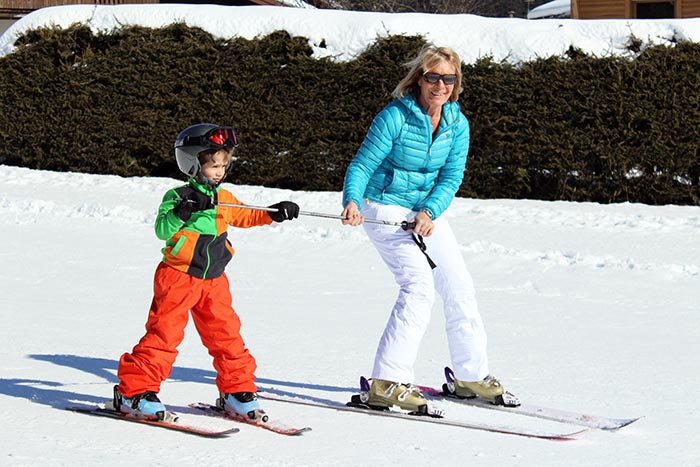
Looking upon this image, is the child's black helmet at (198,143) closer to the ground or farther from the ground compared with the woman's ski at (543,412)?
farther from the ground

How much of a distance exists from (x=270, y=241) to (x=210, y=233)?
21.3 ft

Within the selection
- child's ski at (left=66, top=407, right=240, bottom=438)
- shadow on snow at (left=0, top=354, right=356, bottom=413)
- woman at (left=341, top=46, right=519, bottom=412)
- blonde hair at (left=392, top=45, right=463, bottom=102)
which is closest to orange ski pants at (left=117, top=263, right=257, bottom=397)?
child's ski at (left=66, top=407, right=240, bottom=438)

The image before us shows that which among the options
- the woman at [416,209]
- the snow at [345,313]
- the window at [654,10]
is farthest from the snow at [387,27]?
the window at [654,10]

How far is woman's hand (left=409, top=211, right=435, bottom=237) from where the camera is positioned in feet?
17.1

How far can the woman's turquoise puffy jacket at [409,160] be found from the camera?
17.3 feet

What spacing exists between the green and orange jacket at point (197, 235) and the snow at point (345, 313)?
0.69m

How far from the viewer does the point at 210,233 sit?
492 centimetres

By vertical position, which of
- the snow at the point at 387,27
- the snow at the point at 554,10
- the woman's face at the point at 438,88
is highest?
the snow at the point at 554,10

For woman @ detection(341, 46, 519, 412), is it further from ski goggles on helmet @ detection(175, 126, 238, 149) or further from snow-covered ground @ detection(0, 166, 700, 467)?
ski goggles on helmet @ detection(175, 126, 238, 149)

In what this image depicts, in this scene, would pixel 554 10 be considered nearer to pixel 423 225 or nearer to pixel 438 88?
pixel 438 88

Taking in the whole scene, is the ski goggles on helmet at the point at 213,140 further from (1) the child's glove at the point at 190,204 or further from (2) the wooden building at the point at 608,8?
(2) the wooden building at the point at 608,8

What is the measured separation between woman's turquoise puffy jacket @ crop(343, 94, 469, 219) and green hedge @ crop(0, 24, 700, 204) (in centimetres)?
887

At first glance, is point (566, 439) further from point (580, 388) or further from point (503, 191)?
point (503, 191)

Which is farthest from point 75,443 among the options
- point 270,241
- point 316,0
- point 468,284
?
point 316,0
